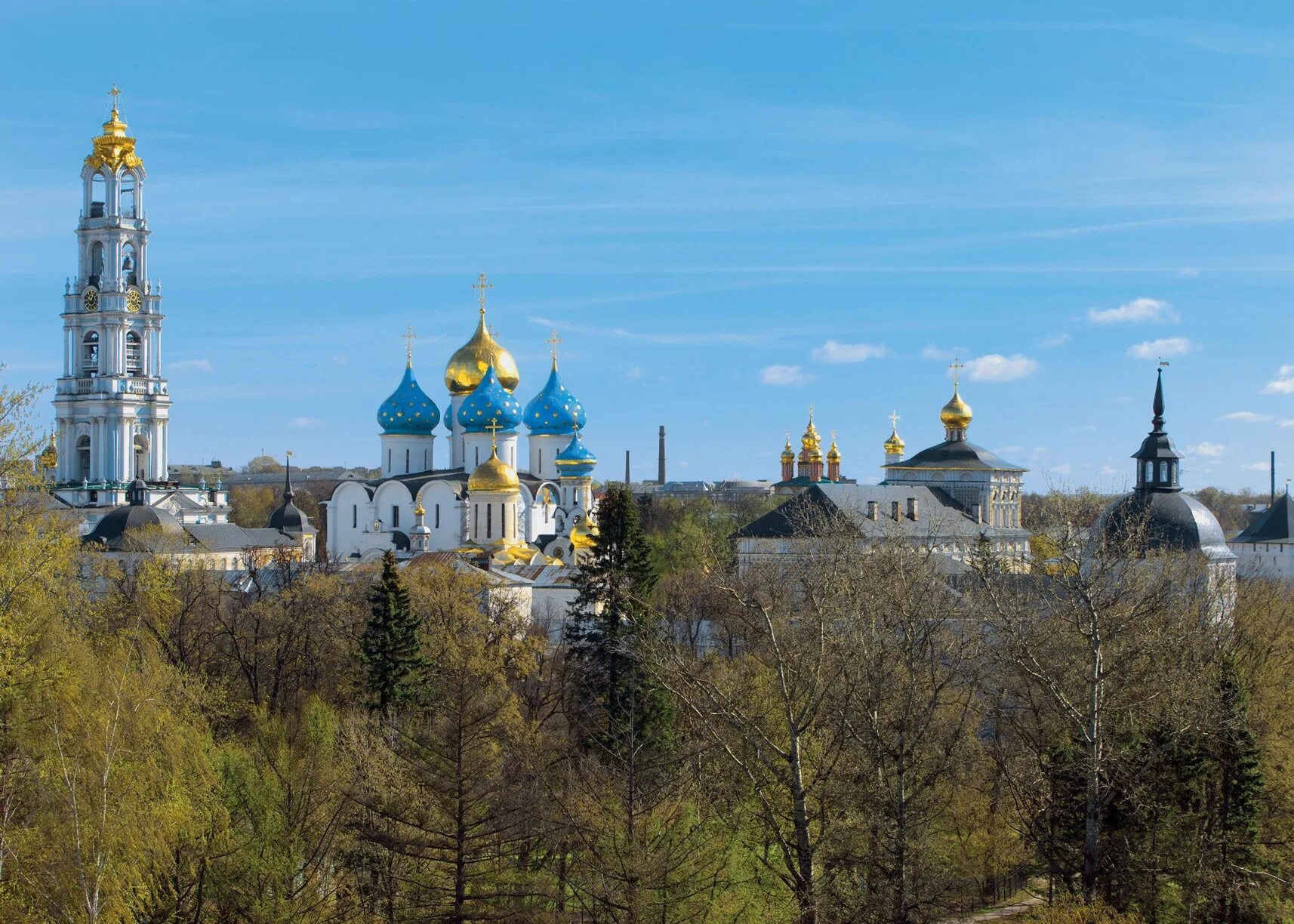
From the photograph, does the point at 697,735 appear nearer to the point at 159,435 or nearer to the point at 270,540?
the point at 270,540

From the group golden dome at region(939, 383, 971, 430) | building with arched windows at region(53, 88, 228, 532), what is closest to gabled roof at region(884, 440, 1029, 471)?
golden dome at region(939, 383, 971, 430)

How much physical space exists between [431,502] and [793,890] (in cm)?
4141

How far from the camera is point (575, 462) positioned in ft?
211

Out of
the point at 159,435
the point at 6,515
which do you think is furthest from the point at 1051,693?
the point at 159,435

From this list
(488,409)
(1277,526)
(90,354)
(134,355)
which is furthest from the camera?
(90,354)

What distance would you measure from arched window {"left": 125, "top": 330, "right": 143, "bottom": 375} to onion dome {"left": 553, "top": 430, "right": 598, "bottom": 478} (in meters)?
22.9

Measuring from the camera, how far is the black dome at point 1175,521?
3803cm

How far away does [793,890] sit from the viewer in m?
18.2

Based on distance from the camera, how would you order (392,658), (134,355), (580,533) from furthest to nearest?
1. (134,355)
2. (580,533)
3. (392,658)

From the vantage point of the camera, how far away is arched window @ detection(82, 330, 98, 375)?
75562mm

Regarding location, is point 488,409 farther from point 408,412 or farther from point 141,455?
point 141,455

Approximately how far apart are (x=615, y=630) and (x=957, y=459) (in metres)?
43.4

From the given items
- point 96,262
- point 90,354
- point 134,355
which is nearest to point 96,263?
point 96,262

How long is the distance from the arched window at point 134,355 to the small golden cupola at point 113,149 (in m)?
7.65
